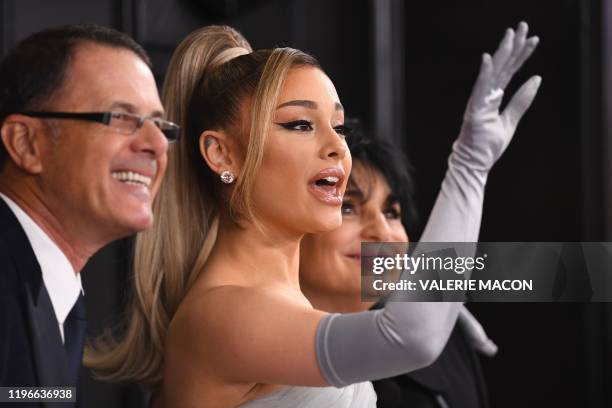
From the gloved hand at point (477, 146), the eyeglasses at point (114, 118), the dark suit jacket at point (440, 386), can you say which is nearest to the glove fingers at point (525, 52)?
the gloved hand at point (477, 146)

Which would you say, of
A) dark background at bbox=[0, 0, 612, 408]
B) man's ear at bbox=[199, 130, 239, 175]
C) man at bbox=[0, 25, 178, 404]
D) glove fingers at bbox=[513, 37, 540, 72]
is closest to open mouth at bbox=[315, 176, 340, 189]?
man's ear at bbox=[199, 130, 239, 175]

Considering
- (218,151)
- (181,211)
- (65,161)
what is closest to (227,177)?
(218,151)

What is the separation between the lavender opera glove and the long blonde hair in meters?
0.31

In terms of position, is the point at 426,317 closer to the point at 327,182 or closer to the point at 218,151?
the point at 327,182

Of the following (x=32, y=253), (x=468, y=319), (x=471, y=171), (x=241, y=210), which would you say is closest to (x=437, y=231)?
(x=471, y=171)

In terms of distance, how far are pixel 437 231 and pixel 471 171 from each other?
140mm

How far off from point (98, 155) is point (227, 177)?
23 centimetres

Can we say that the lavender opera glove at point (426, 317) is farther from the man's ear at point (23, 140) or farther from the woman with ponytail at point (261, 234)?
the man's ear at point (23, 140)

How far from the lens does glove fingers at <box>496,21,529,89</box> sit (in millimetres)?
1553

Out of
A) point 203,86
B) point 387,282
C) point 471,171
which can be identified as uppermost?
point 203,86

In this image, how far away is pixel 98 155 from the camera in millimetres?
1381

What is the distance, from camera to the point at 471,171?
57.2 inches

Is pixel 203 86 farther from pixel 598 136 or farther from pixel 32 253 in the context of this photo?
pixel 598 136

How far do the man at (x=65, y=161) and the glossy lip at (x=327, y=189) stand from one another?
0.26 metres
